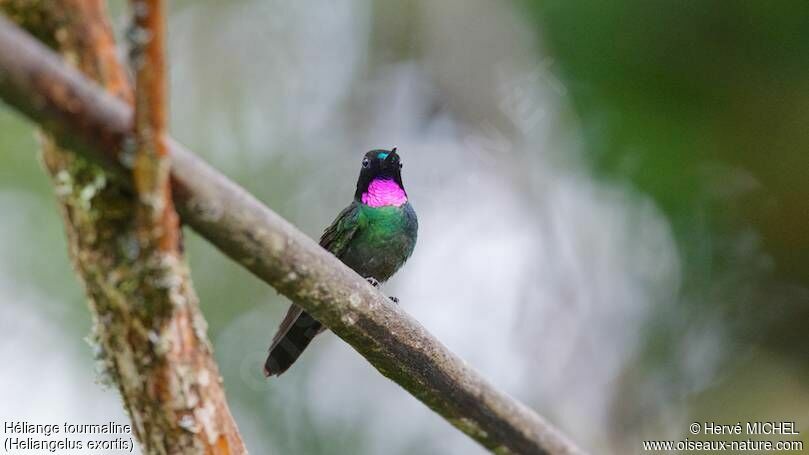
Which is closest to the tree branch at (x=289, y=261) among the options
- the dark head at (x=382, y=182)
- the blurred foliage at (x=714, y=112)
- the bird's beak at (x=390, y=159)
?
the dark head at (x=382, y=182)

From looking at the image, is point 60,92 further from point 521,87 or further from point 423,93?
point 423,93

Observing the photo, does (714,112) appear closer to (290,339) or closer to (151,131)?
(290,339)

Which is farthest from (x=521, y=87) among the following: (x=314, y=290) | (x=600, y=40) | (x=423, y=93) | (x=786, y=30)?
(x=314, y=290)

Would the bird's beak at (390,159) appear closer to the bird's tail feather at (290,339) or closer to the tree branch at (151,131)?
the bird's tail feather at (290,339)

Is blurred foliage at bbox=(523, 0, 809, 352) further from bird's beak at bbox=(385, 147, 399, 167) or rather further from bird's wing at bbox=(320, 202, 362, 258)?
bird's wing at bbox=(320, 202, 362, 258)

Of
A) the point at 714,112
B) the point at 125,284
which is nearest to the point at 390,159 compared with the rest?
the point at 714,112
